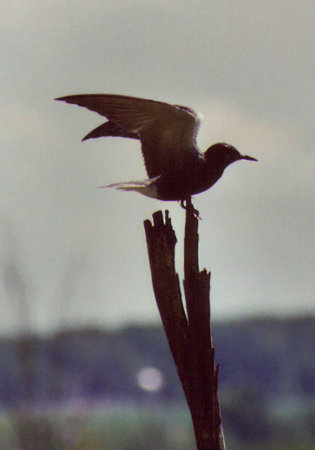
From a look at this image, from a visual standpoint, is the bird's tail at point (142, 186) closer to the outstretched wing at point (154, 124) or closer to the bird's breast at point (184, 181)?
the bird's breast at point (184, 181)

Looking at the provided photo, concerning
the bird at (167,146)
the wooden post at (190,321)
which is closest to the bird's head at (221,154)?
the bird at (167,146)

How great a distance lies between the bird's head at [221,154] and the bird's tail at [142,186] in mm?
603

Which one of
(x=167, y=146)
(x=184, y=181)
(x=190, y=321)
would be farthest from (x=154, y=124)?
(x=190, y=321)

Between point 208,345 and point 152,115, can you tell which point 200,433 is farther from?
point 152,115

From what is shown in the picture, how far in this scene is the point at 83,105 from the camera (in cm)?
735

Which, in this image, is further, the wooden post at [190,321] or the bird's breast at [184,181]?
the bird's breast at [184,181]

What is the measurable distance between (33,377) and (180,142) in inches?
107

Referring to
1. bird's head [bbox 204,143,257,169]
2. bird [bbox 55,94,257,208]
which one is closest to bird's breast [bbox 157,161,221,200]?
bird [bbox 55,94,257,208]

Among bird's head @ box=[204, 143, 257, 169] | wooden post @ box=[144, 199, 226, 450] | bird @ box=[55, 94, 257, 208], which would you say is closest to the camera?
wooden post @ box=[144, 199, 226, 450]

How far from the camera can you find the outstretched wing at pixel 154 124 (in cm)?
728

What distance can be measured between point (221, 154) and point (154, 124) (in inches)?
28.8

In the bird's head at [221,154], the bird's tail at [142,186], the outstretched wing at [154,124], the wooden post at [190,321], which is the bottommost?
the wooden post at [190,321]

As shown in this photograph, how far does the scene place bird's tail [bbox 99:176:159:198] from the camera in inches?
272

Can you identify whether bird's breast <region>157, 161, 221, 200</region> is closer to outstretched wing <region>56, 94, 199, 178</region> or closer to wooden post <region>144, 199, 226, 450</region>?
outstretched wing <region>56, 94, 199, 178</region>
